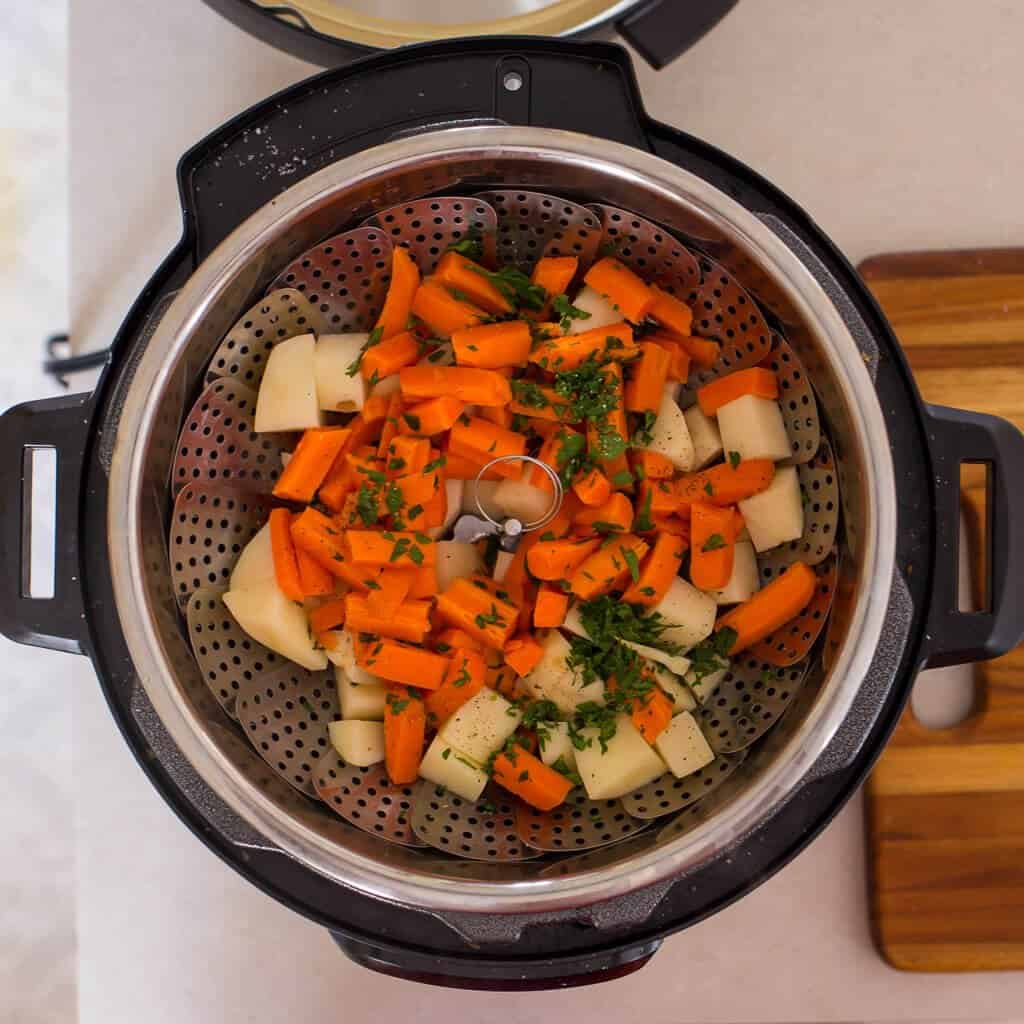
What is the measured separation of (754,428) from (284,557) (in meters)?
0.44

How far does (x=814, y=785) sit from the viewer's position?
0.84 m

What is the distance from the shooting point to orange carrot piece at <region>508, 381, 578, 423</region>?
912 mm

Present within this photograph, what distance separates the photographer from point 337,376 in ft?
2.96

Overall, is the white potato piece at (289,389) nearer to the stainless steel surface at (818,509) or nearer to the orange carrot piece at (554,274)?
the orange carrot piece at (554,274)

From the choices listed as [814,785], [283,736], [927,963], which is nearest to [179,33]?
[283,736]

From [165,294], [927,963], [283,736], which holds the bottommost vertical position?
[927,963]

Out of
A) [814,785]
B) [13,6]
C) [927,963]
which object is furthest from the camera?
[13,6]

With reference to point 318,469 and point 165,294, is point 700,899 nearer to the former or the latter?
point 318,469

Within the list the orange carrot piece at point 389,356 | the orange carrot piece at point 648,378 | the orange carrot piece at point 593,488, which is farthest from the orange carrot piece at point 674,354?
the orange carrot piece at point 389,356

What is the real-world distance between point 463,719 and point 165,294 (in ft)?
1.50

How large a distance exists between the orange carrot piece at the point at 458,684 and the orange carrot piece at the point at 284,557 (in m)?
0.15

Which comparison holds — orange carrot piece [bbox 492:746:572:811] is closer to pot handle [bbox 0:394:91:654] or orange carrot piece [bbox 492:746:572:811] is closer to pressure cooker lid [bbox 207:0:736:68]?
pot handle [bbox 0:394:91:654]

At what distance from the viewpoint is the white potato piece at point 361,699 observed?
0.92 metres

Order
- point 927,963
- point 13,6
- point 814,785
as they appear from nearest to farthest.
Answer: point 814,785, point 927,963, point 13,6
